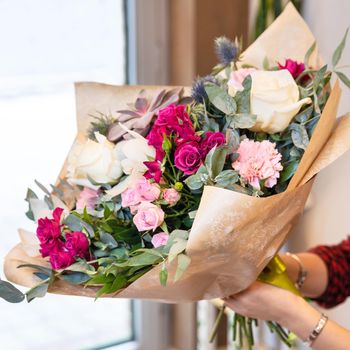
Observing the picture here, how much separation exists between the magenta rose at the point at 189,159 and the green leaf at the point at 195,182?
1 cm

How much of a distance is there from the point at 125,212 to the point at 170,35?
109cm

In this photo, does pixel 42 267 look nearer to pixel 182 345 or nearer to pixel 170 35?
pixel 170 35

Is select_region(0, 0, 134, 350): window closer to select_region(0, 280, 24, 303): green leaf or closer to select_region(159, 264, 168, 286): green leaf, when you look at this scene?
select_region(0, 280, 24, 303): green leaf

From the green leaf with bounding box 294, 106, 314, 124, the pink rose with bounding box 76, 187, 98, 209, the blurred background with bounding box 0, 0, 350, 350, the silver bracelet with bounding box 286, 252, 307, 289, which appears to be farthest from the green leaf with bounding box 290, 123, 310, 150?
the blurred background with bounding box 0, 0, 350, 350

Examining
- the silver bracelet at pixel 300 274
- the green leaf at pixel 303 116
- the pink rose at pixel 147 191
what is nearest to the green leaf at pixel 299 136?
the green leaf at pixel 303 116

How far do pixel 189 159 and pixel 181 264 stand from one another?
0.49 ft

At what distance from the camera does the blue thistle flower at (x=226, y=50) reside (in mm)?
1044

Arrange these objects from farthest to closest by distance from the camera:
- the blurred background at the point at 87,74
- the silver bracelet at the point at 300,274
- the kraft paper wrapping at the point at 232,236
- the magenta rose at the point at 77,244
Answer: the blurred background at the point at 87,74 < the silver bracelet at the point at 300,274 < the magenta rose at the point at 77,244 < the kraft paper wrapping at the point at 232,236

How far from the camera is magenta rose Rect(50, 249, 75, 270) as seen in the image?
895mm

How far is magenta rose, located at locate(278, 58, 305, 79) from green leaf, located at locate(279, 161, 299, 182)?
180 mm

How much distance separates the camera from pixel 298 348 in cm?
179

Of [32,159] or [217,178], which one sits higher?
[217,178]

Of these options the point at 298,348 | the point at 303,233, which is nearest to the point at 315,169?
the point at 303,233

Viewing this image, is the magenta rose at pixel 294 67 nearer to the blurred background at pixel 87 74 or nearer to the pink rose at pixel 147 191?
the pink rose at pixel 147 191
